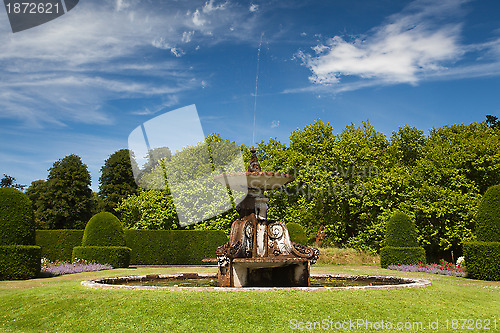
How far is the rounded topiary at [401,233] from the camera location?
70.5 ft

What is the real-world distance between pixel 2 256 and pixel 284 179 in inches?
426

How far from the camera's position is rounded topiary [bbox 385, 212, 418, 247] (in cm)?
2148

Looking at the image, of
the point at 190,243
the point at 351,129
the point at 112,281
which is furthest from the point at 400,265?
A: the point at 351,129

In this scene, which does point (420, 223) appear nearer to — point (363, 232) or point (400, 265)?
point (363, 232)

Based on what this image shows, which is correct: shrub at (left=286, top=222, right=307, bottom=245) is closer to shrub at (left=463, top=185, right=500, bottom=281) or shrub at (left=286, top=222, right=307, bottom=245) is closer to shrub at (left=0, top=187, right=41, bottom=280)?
shrub at (left=463, top=185, right=500, bottom=281)

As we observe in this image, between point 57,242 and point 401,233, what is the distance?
18.8m

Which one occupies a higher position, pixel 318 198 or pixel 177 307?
pixel 318 198

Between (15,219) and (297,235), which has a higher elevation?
(15,219)

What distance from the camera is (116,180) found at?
157 feet

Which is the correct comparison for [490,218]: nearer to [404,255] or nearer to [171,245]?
[404,255]

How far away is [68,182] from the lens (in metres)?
42.8

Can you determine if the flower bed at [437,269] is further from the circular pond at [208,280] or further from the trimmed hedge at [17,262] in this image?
the trimmed hedge at [17,262]
